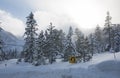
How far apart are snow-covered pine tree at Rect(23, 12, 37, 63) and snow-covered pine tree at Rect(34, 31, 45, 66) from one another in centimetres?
100

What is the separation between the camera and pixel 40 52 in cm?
5259

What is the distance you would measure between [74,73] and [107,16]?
198 feet

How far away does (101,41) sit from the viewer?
3812 inches

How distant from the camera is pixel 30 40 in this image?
53312 mm

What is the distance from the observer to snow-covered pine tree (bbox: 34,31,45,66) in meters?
51.4

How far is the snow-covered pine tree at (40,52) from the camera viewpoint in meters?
51.4

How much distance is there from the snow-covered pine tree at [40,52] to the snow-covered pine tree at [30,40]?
39.5 inches

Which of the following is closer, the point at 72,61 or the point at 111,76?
the point at 111,76

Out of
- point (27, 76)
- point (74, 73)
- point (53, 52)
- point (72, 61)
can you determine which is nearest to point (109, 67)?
point (74, 73)

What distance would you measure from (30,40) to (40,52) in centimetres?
381

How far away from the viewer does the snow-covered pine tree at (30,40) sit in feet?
173

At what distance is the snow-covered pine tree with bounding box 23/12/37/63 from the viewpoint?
173 ft

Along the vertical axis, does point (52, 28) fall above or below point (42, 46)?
above

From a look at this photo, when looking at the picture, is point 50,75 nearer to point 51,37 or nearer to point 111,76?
point 111,76
